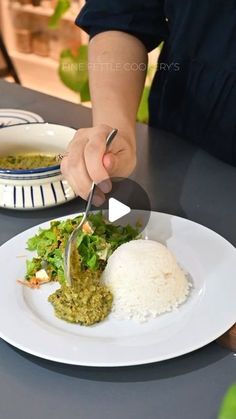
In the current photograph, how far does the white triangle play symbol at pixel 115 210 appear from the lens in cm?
84

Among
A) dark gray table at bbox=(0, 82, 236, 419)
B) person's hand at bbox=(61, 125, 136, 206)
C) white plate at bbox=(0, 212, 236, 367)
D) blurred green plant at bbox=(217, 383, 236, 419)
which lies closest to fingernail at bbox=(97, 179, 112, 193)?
person's hand at bbox=(61, 125, 136, 206)

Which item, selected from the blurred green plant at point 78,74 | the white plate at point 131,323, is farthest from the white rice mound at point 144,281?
the blurred green plant at point 78,74

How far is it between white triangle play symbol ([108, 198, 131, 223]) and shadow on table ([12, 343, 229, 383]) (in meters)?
0.26

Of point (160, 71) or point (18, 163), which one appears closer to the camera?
point (18, 163)

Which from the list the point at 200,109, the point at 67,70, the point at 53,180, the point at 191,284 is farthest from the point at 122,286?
the point at 67,70

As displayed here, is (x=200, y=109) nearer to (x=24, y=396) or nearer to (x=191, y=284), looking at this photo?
(x=191, y=284)

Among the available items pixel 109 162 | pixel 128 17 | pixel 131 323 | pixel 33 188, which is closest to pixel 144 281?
pixel 131 323

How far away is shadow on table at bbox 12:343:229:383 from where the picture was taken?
620 millimetres

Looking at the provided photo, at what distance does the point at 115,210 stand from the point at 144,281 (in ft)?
0.58

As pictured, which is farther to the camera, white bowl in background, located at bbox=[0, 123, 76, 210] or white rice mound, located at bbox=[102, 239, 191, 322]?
white bowl in background, located at bbox=[0, 123, 76, 210]

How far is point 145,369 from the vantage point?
2.06 ft

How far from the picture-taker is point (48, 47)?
3383mm

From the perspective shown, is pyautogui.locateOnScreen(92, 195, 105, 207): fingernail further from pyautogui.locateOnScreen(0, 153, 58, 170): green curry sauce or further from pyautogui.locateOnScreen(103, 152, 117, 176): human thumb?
pyautogui.locateOnScreen(0, 153, 58, 170): green curry sauce

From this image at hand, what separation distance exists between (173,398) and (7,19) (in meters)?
3.26
